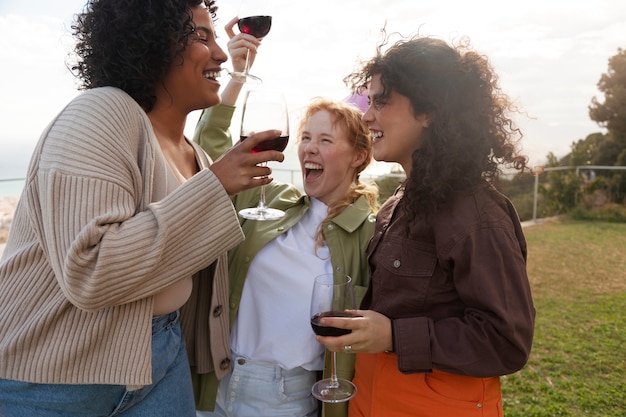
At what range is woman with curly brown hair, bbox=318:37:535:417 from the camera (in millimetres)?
1639

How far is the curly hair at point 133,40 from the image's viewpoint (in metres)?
1.64

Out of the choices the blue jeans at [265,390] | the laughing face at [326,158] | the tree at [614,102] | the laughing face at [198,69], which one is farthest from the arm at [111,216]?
the tree at [614,102]

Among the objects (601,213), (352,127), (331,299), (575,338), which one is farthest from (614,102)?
(331,299)

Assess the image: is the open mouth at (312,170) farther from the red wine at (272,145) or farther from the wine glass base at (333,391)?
the wine glass base at (333,391)

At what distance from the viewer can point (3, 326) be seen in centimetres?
149

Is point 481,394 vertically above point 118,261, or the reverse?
point 118,261

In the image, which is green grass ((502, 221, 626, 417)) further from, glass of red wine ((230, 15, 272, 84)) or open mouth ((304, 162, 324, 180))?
glass of red wine ((230, 15, 272, 84))

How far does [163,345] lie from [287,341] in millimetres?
642

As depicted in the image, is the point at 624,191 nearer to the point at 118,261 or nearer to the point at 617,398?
the point at 617,398

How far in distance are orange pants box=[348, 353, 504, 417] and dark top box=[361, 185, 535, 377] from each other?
99 mm

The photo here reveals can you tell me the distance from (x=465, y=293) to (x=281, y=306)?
0.91m

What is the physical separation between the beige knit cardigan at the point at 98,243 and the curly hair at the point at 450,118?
0.70 metres

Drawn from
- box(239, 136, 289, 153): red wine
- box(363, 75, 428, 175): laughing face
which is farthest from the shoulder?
box(239, 136, 289, 153): red wine

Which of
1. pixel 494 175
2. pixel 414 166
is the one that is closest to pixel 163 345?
pixel 414 166
